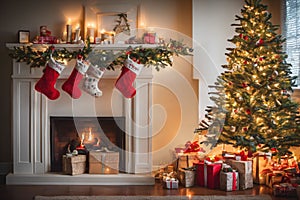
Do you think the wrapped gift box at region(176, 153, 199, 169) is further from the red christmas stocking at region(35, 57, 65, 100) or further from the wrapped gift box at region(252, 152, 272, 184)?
the red christmas stocking at region(35, 57, 65, 100)

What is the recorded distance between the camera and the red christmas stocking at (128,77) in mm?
4289

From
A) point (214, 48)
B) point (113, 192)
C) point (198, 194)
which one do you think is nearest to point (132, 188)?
point (113, 192)

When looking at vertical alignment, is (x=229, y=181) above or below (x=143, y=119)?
below

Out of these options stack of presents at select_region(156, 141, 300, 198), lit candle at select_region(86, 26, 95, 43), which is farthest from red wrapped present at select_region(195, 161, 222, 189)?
lit candle at select_region(86, 26, 95, 43)

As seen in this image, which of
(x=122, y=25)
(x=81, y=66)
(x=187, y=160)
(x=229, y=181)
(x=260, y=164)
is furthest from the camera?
(x=122, y=25)

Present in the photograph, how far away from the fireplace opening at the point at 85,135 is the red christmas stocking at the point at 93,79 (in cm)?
48

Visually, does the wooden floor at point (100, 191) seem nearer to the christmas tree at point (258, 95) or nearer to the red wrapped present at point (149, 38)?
the christmas tree at point (258, 95)

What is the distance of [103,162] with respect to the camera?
4.54m

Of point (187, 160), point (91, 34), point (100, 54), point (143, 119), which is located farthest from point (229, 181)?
point (91, 34)

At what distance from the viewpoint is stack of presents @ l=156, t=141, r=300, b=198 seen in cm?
414

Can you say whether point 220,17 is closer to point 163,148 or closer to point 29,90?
point 163,148

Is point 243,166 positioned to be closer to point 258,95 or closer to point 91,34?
point 258,95

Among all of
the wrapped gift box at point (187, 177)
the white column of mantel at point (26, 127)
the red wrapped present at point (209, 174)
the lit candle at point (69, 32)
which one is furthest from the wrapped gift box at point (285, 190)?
the lit candle at point (69, 32)

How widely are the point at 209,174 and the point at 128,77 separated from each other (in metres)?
1.26
